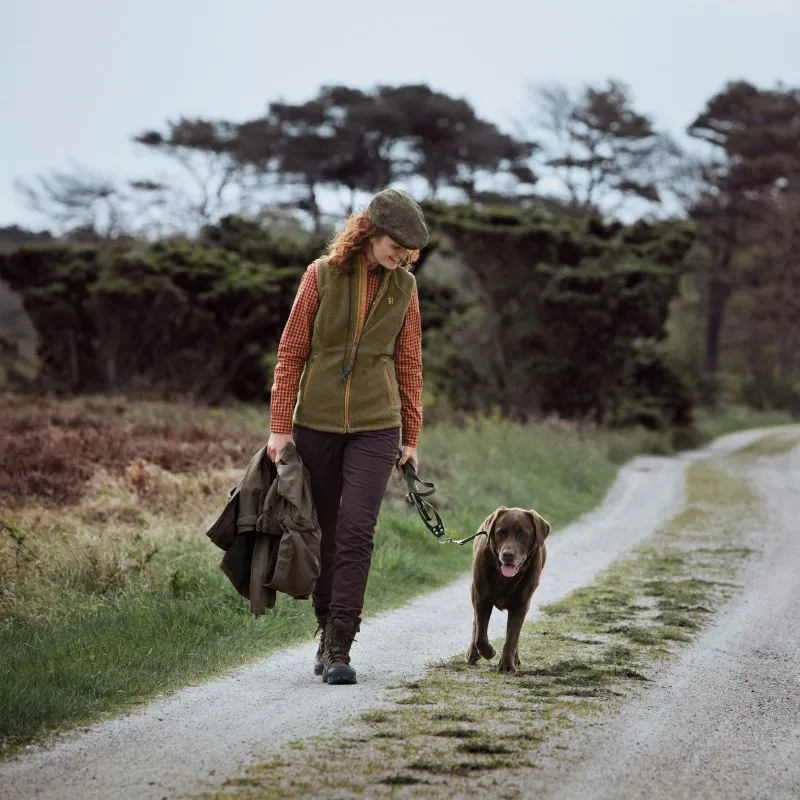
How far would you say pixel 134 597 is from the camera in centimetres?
723

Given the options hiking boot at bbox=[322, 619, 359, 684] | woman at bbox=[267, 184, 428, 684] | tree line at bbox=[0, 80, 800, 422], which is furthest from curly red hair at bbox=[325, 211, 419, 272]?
tree line at bbox=[0, 80, 800, 422]

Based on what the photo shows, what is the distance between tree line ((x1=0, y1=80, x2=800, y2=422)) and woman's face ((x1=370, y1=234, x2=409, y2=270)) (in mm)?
20115

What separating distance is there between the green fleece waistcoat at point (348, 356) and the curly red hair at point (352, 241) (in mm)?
46

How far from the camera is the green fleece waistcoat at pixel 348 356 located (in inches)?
219

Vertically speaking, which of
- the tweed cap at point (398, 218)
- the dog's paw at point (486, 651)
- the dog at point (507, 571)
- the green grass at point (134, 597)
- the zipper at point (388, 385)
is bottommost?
the green grass at point (134, 597)

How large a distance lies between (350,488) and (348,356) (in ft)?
2.03

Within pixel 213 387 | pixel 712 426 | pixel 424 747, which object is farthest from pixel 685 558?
pixel 712 426

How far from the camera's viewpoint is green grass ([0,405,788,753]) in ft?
17.2

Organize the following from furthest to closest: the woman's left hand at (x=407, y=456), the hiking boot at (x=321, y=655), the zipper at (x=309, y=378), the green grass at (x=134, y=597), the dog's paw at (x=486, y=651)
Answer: the dog's paw at (x=486, y=651) < the woman's left hand at (x=407, y=456) < the hiking boot at (x=321, y=655) < the zipper at (x=309, y=378) < the green grass at (x=134, y=597)

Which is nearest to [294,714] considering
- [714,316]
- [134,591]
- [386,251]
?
[386,251]

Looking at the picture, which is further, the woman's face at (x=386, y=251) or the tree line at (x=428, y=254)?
the tree line at (x=428, y=254)

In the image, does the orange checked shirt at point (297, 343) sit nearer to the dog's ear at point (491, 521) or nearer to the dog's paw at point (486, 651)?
the dog's ear at point (491, 521)

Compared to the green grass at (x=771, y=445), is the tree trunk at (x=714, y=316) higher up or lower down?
higher up

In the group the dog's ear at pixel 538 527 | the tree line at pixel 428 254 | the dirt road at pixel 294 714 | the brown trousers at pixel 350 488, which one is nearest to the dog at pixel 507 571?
the dog's ear at pixel 538 527
